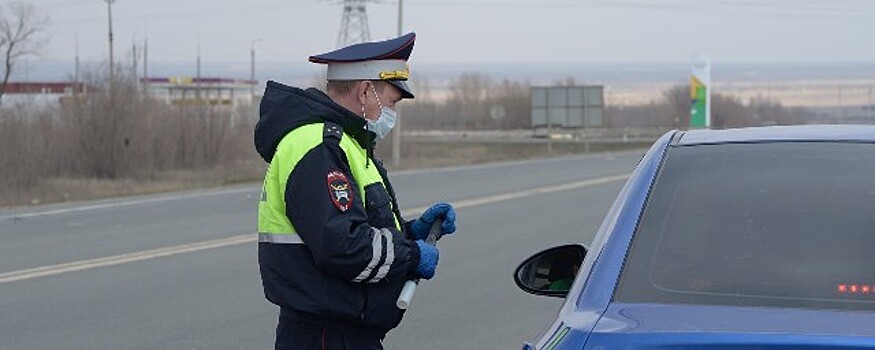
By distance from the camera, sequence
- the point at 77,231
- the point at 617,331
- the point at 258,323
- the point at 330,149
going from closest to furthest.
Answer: the point at 617,331 < the point at 330,149 < the point at 258,323 < the point at 77,231

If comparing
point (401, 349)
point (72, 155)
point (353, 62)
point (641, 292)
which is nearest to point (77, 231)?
point (401, 349)

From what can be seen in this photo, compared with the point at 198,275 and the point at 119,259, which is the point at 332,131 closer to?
the point at 198,275

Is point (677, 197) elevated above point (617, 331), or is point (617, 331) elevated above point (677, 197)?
point (677, 197)

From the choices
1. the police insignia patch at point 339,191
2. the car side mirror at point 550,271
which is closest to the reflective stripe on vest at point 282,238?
the police insignia patch at point 339,191

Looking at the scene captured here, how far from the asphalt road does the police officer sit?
157 inches

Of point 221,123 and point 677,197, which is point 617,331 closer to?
point 677,197

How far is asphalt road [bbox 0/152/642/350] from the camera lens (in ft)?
28.7

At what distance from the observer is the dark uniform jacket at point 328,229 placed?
13.1ft

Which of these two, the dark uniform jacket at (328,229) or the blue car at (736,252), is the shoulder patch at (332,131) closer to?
the dark uniform jacket at (328,229)

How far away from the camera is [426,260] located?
4.27m

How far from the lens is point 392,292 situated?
14.0 ft

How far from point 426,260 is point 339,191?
43 centimetres

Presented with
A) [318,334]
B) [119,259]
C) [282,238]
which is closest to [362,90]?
[282,238]

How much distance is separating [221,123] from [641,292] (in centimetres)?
3774
